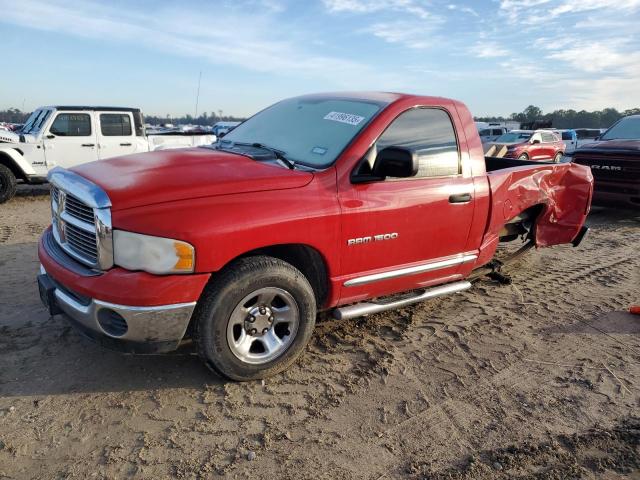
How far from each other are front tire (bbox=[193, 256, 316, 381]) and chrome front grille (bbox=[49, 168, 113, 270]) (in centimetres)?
66

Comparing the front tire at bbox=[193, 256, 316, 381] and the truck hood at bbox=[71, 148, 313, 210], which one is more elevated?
the truck hood at bbox=[71, 148, 313, 210]

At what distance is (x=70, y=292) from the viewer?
3037 millimetres

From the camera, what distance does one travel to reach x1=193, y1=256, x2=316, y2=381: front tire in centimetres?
294

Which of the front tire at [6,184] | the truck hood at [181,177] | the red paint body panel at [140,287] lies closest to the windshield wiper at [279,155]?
the truck hood at [181,177]

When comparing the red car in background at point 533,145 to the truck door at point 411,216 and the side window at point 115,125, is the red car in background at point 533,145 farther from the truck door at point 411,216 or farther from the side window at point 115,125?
the truck door at point 411,216

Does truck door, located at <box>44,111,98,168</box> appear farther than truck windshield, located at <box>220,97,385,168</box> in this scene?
Yes

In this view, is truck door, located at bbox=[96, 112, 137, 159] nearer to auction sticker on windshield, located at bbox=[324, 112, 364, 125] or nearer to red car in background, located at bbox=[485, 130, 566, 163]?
auction sticker on windshield, located at bbox=[324, 112, 364, 125]

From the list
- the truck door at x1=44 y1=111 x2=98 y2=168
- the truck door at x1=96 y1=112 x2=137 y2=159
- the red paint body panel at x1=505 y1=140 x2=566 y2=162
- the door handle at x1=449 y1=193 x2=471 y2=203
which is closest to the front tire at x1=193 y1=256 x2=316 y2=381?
the door handle at x1=449 y1=193 x2=471 y2=203

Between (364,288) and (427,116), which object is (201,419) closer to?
(364,288)

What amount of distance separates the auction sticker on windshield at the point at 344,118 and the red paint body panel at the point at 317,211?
0.15 meters

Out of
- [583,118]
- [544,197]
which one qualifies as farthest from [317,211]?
[583,118]

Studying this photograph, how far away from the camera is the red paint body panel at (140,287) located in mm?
2717

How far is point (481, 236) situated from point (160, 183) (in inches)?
108

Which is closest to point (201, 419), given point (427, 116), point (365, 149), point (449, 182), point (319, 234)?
point (319, 234)
